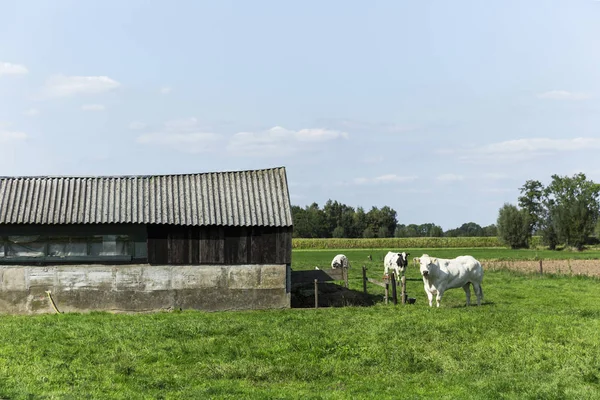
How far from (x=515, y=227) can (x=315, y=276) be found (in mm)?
97832

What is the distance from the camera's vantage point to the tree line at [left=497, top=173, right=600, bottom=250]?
10881cm

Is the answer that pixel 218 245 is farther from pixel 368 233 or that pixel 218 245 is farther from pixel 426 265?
pixel 368 233

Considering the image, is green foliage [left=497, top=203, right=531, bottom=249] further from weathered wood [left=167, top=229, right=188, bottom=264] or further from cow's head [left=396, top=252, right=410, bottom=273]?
weathered wood [left=167, top=229, right=188, bottom=264]

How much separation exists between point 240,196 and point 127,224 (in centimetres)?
A: 430

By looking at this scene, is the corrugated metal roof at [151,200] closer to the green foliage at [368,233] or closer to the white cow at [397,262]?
the white cow at [397,262]

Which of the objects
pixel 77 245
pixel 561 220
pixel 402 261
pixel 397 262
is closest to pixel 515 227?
pixel 561 220

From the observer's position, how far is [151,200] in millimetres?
25703

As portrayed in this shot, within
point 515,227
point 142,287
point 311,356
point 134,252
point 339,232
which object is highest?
point 339,232

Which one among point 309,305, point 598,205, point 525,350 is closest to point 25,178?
point 309,305

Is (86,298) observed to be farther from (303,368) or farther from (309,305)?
(303,368)

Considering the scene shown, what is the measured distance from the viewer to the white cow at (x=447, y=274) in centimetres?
2480

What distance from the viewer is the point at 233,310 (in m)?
24.7

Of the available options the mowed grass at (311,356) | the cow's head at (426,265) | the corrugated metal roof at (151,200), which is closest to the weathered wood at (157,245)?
the corrugated metal roof at (151,200)

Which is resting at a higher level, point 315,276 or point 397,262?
point 397,262
